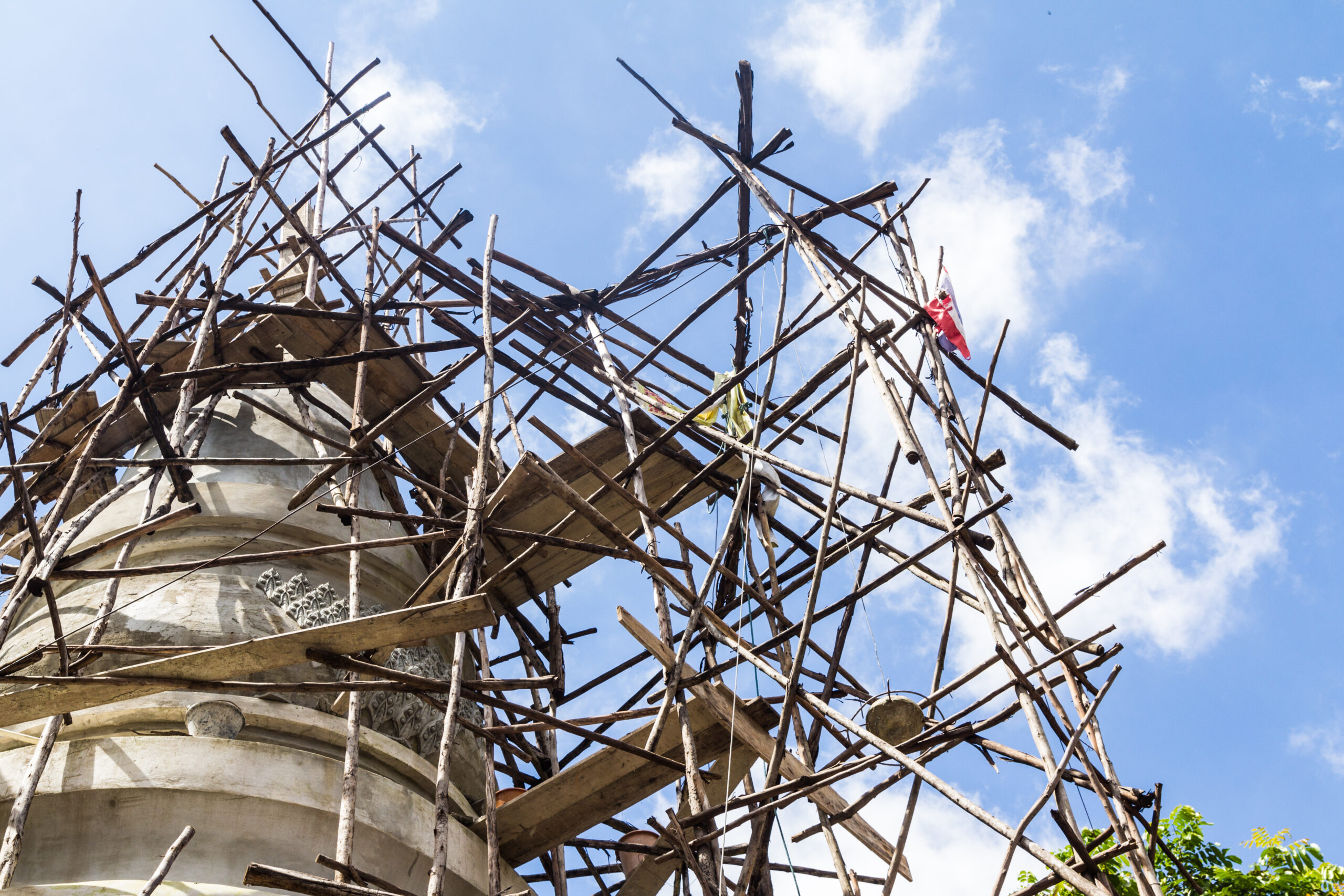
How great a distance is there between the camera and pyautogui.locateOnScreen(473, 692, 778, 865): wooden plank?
620cm

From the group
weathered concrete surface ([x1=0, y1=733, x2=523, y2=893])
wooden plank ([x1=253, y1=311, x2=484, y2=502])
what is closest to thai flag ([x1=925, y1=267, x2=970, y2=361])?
wooden plank ([x1=253, y1=311, x2=484, y2=502])

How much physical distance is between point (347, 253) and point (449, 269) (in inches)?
107

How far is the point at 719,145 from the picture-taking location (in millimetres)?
8383

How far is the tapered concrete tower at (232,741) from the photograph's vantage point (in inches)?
220

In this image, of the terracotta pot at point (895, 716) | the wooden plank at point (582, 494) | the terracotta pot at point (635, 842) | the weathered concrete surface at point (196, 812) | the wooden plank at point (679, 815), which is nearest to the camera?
the terracotta pot at point (895, 716)

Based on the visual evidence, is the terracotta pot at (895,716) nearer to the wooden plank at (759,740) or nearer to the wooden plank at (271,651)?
the wooden plank at (759,740)

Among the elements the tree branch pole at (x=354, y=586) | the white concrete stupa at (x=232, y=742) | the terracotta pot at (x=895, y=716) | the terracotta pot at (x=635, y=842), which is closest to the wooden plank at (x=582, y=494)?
the white concrete stupa at (x=232, y=742)

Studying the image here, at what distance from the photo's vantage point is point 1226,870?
33.6 ft

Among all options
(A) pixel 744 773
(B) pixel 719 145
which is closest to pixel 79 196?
(B) pixel 719 145

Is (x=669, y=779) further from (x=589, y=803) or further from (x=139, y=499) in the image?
(x=139, y=499)

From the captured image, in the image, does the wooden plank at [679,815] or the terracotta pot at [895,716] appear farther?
the wooden plank at [679,815]

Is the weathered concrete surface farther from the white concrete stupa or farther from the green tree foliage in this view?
the green tree foliage

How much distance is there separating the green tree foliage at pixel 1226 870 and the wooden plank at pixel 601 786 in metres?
4.56

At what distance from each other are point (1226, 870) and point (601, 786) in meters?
6.83
